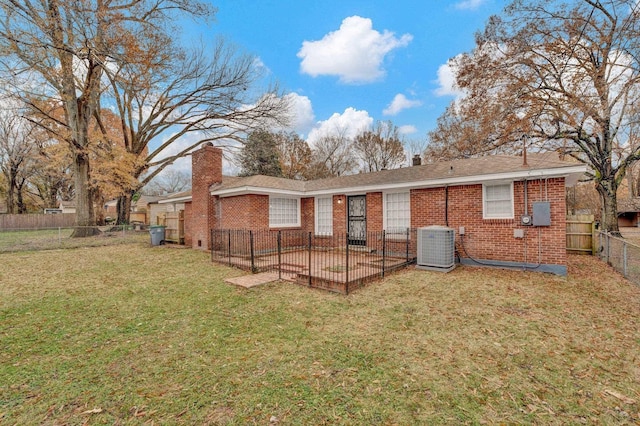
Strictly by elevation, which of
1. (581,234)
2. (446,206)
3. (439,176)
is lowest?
(581,234)

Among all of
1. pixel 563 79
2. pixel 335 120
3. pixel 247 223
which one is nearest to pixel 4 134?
pixel 247 223

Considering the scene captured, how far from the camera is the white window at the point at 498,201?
8.34 metres

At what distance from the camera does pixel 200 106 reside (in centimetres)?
2233

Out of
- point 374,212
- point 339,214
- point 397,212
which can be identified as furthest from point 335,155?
point 397,212

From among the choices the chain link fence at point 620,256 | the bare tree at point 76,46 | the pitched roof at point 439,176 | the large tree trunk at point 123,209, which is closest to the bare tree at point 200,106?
the large tree trunk at point 123,209

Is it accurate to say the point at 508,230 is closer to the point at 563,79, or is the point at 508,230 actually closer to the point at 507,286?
the point at 507,286

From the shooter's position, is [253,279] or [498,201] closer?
[253,279]

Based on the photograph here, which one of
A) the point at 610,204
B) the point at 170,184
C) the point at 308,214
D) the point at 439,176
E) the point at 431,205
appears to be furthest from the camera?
the point at 170,184

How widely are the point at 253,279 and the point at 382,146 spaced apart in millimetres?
27754

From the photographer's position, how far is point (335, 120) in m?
34.0

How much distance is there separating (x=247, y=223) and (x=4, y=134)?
3039 centimetres

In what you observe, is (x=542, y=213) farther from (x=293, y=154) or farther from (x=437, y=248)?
(x=293, y=154)

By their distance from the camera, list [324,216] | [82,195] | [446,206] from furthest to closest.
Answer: [82,195]
[324,216]
[446,206]

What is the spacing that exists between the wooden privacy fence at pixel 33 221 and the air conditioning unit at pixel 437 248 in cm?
2847
